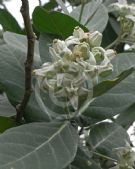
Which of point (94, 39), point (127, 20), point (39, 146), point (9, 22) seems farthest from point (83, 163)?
point (9, 22)

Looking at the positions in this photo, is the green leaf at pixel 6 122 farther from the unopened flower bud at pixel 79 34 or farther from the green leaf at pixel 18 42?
the unopened flower bud at pixel 79 34

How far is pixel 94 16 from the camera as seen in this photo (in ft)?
4.22

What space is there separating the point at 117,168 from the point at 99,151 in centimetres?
6

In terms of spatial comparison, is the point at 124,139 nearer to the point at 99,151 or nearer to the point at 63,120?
the point at 99,151

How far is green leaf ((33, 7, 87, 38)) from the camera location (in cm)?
106

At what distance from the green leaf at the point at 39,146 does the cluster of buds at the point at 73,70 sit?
7 centimetres

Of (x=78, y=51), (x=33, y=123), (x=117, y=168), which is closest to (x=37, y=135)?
(x=33, y=123)

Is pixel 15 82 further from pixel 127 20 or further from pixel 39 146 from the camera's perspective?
pixel 127 20

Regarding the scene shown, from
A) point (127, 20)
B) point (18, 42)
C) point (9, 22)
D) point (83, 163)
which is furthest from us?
point (9, 22)

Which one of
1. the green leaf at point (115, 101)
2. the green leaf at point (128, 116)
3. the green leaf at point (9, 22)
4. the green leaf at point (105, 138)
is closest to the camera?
the green leaf at point (115, 101)

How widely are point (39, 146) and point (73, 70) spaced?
145 mm

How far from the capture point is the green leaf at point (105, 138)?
115 cm

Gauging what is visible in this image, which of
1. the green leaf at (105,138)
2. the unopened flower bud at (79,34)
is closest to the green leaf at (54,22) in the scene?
the unopened flower bud at (79,34)

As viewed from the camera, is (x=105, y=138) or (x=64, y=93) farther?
(x=105, y=138)
